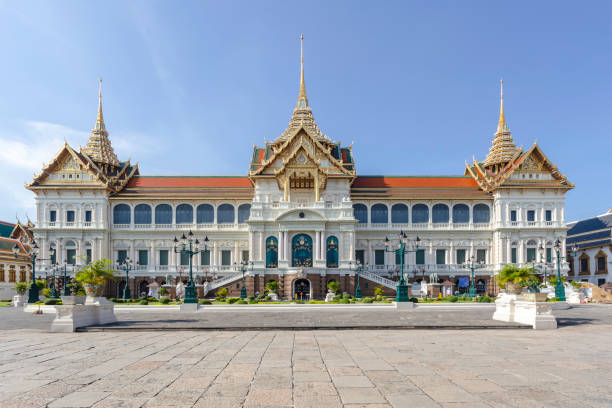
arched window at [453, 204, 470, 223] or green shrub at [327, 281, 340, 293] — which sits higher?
arched window at [453, 204, 470, 223]

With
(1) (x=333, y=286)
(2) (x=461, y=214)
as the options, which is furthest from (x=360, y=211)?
(1) (x=333, y=286)

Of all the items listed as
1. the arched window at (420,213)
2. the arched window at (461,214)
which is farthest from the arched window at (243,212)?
the arched window at (461,214)

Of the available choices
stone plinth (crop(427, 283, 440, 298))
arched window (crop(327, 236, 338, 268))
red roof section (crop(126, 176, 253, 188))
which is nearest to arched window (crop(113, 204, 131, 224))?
red roof section (crop(126, 176, 253, 188))

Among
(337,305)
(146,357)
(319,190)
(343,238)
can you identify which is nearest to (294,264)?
(343,238)

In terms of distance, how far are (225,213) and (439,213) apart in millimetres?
23907

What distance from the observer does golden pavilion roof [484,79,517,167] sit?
186 feet

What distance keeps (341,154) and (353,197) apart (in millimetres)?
7301

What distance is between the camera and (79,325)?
18.1m

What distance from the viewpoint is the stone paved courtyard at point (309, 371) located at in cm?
744

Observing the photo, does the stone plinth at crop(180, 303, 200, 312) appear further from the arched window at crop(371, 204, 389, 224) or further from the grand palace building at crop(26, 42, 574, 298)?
the arched window at crop(371, 204, 389, 224)

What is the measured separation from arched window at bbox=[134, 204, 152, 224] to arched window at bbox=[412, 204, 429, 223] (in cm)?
2945

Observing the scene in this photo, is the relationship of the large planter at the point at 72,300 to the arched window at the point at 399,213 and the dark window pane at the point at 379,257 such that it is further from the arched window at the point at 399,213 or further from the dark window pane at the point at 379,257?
the arched window at the point at 399,213

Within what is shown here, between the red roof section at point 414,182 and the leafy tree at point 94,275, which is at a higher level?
the red roof section at point 414,182

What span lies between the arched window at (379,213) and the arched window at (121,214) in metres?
27.3
